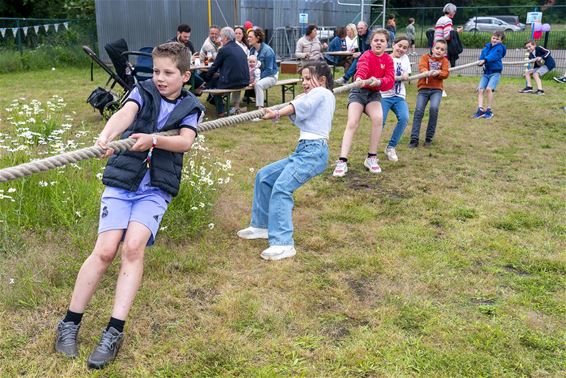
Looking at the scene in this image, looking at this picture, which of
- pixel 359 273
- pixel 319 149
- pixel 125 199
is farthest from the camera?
pixel 319 149

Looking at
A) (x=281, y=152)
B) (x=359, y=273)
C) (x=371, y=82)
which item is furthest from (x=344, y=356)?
(x=281, y=152)

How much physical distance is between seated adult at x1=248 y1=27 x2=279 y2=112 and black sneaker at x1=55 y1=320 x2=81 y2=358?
767 centimetres

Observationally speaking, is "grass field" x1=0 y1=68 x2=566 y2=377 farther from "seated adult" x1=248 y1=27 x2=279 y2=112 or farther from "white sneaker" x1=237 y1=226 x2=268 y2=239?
"seated adult" x1=248 y1=27 x2=279 y2=112

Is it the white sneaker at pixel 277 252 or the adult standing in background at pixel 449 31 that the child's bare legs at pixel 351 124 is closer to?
the white sneaker at pixel 277 252

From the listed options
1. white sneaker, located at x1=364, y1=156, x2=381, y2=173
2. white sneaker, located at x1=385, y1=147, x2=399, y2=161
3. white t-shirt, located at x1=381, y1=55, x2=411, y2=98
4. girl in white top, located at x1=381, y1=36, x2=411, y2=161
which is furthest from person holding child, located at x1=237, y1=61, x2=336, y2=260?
white sneaker, located at x1=385, y1=147, x2=399, y2=161

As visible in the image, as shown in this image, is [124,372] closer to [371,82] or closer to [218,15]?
[371,82]

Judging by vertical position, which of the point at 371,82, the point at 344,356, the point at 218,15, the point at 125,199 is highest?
the point at 218,15

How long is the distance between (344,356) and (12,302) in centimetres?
201

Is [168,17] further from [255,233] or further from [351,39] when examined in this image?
[255,233]

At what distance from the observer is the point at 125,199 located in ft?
9.93

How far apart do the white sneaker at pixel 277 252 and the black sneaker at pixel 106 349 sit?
148 centimetres

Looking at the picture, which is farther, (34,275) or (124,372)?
(34,275)

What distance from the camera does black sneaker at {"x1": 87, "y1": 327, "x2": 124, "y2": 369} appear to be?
281 cm

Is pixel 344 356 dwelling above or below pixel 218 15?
below
